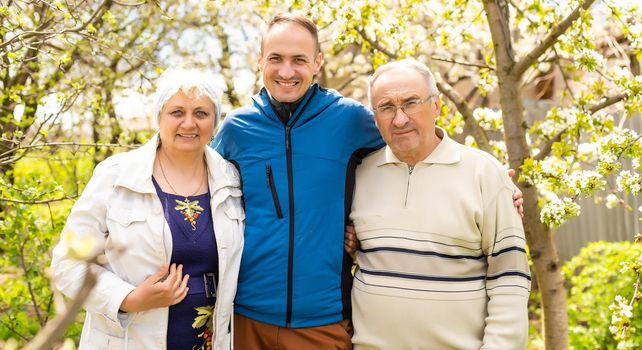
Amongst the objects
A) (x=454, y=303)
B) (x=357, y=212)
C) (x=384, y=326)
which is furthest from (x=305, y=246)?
(x=454, y=303)

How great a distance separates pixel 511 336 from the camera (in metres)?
2.66

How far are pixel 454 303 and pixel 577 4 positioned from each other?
211 cm

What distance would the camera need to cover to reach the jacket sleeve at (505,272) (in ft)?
8.73

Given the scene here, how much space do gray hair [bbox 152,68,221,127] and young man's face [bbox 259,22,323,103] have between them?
0.31 m

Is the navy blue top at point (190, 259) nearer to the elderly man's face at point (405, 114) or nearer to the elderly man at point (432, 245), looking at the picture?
the elderly man at point (432, 245)

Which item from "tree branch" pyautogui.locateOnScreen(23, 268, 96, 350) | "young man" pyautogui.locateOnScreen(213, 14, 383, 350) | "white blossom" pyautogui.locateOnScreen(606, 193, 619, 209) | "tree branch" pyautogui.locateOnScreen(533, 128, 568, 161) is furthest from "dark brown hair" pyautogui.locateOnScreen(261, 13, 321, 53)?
"white blossom" pyautogui.locateOnScreen(606, 193, 619, 209)

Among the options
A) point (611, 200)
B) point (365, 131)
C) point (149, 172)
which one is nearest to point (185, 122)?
point (149, 172)

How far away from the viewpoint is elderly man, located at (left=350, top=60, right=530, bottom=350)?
8.84 feet

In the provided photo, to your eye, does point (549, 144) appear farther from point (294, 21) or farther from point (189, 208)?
point (189, 208)

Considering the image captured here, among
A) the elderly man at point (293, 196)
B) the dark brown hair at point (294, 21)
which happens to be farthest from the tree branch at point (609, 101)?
the dark brown hair at point (294, 21)

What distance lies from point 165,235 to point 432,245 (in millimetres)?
1130

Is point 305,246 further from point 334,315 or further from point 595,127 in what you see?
point 595,127

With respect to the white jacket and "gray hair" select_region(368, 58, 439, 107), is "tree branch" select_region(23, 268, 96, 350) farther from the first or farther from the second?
"gray hair" select_region(368, 58, 439, 107)

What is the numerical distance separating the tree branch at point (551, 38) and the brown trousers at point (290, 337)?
7.41 ft
